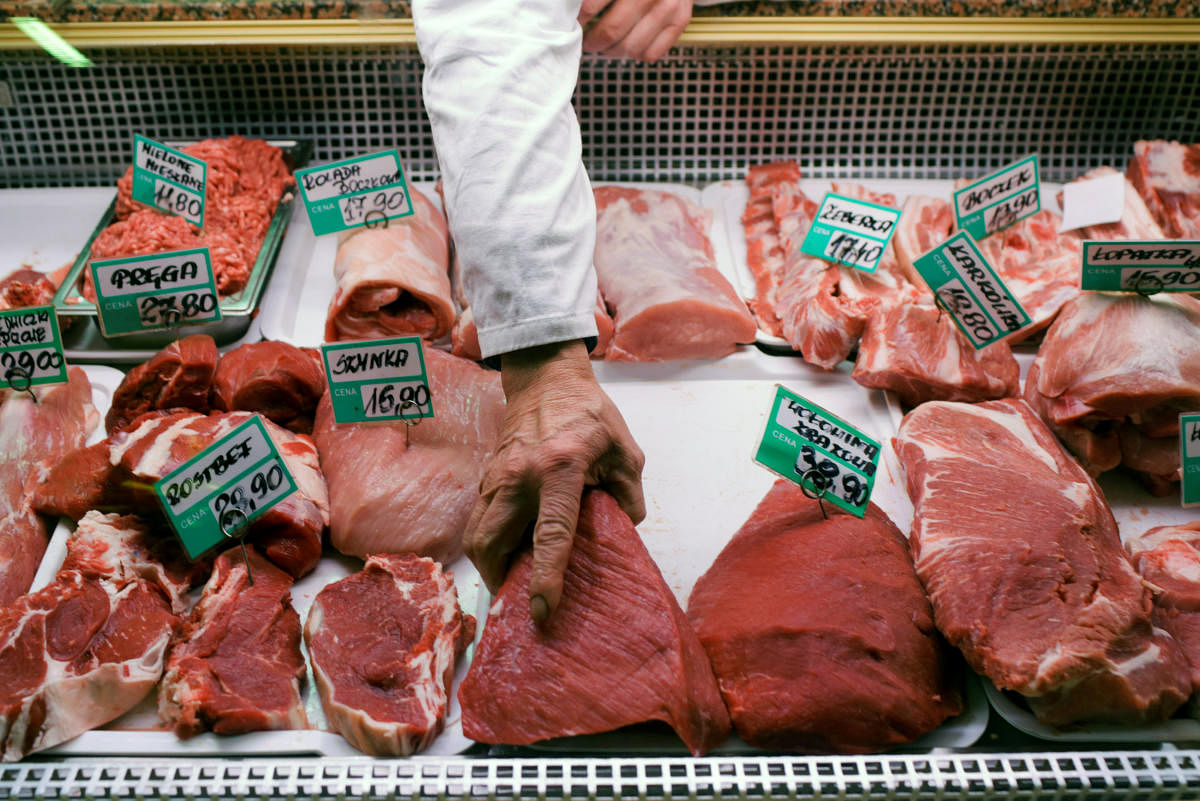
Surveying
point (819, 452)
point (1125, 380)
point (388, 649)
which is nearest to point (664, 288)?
point (819, 452)

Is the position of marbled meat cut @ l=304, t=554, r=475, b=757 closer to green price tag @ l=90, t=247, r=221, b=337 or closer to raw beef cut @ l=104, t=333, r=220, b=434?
raw beef cut @ l=104, t=333, r=220, b=434

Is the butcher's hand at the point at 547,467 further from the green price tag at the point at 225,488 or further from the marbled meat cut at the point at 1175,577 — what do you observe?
the marbled meat cut at the point at 1175,577

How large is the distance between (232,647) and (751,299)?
172 centimetres

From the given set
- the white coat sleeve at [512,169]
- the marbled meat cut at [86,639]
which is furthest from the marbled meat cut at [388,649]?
the white coat sleeve at [512,169]

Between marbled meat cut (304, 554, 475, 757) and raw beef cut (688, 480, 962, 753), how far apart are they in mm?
511

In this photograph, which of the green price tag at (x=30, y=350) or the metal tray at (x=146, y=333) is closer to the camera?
the green price tag at (x=30, y=350)

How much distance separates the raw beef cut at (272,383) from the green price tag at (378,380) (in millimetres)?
185

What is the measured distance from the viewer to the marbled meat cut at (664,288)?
257cm

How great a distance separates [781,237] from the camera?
292 cm

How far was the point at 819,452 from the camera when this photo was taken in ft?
6.33

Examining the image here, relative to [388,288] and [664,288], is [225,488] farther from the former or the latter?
[664,288]

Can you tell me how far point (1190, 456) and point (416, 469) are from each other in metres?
1.67

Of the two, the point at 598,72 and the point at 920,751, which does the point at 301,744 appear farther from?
the point at 598,72

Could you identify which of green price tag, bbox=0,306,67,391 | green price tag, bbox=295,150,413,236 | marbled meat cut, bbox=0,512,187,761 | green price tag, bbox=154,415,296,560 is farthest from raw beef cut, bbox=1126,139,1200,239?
green price tag, bbox=0,306,67,391
